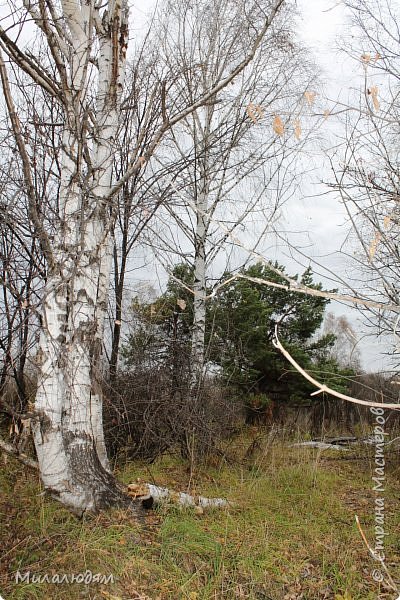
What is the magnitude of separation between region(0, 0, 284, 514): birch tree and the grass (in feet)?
0.90

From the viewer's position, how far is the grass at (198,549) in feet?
8.91

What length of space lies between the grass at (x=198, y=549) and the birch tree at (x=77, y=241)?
10.8 inches

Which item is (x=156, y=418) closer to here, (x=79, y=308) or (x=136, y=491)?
(x=136, y=491)

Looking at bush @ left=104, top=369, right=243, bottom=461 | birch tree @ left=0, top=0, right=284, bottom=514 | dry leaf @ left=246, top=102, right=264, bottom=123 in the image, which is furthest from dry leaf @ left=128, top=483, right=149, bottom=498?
dry leaf @ left=246, top=102, right=264, bottom=123

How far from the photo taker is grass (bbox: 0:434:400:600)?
2.71 metres

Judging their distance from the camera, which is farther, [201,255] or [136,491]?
[201,255]

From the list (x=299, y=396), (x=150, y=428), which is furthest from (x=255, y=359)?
(x=150, y=428)

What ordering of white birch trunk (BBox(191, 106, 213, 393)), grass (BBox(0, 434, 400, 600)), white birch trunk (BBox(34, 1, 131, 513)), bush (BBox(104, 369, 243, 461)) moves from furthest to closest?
1. white birch trunk (BBox(191, 106, 213, 393))
2. bush (BBox(104, 369, 243, 461))
3. white birch trunk (BBox(34, 1, 131, 513))
4. grass (BBox(0, 434, 400, 600))

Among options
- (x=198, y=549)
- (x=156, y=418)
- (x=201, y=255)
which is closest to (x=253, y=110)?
(x=198, y=549)

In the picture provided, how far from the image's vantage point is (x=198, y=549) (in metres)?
3.12

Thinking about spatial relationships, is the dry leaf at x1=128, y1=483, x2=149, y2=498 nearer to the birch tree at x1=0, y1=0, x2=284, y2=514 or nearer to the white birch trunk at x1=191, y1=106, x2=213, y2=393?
the birch tree at x1=0, y1=0, x2=284, y2=514

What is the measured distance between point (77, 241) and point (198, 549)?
2.26m

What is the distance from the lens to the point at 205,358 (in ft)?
19.6

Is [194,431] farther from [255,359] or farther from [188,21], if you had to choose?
[188,21]
